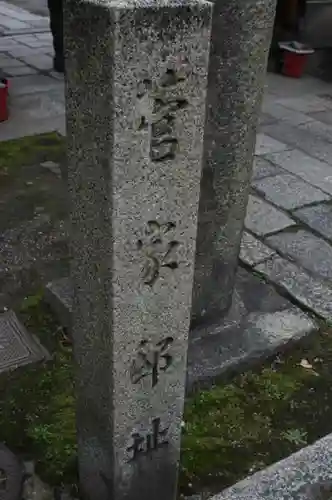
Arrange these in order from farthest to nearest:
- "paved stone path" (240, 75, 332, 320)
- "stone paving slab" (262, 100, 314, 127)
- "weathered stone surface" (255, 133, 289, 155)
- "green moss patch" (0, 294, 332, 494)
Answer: "stone paving slab" (262, 100, 314, 127) < "weathered stone surface" (255, 133, 289, 155) < "paved stone path" (240, 75, 332, 320) < "green moss patch" (0, 294, 332, 494)

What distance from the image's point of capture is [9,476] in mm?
2584

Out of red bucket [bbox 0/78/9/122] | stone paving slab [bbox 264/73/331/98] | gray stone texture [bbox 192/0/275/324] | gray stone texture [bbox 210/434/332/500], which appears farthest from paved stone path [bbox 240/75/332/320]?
red bucket [bbox 0/78/9/122]

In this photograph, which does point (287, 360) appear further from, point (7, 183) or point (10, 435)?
point (7, 183)

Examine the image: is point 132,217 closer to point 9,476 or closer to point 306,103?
point 9,476

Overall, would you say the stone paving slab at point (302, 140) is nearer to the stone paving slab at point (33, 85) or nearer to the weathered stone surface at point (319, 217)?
the weathered stone surface at point (319, 217)

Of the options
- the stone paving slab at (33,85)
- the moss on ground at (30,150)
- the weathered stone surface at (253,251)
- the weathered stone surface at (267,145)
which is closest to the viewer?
the weathered stone surface at (253,251)

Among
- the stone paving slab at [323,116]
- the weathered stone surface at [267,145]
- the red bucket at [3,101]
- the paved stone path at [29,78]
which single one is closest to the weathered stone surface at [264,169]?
the weathered stone surface at [267,145]

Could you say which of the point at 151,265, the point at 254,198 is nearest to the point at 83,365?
the point at 151,265

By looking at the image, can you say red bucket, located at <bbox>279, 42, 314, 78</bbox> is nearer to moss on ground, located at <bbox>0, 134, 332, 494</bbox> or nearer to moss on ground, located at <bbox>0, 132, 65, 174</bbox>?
moss on ground, located at <bbox>0, 132, 65, 174</bbox>

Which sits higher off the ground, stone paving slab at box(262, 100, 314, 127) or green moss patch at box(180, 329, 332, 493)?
stone paving slab at box(262, 100, 314, 127)

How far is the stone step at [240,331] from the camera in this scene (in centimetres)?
322

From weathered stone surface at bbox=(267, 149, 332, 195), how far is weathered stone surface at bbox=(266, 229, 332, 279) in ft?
3.07

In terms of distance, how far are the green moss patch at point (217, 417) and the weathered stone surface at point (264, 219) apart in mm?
1391

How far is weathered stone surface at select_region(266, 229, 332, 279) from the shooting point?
4.27 m
